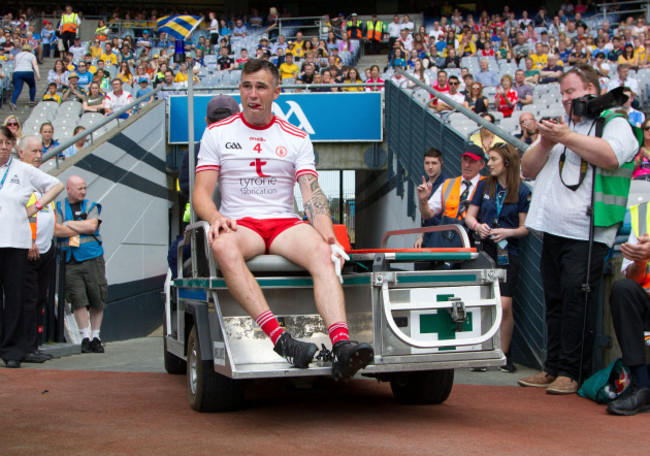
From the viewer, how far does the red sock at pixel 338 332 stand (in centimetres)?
397

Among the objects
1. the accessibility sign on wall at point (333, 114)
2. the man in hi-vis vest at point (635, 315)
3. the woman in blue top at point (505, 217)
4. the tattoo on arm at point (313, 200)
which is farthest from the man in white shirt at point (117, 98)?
the man in hi-vis vest at point (635, 315)

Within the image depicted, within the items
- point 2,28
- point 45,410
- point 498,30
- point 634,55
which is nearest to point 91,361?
point 45,410

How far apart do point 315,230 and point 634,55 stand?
15.3 metres

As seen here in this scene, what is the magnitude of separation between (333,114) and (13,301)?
983cm

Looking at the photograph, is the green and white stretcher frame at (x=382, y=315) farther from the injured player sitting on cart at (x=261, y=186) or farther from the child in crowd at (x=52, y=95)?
the child in crowd at (x=52, y=95)

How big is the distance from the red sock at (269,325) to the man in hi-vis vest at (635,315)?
197 cm

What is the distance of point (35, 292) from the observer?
23.2ft

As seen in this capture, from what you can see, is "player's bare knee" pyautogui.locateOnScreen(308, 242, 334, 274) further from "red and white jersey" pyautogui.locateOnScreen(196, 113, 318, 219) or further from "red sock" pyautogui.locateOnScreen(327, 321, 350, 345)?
"red and white jersey" pyautogui.locateOnScreen(196, 113, 318, 219)

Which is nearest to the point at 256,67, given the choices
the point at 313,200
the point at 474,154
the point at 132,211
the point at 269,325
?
A: the point at 313,200

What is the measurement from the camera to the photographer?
5.05 meters

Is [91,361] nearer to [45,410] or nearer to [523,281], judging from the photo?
[45,410]

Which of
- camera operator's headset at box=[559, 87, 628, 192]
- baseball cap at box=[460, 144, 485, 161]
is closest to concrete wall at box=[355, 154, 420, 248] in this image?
baseball cap at box=[460, 144, 485, 161]

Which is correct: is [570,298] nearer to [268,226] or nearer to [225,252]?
[268,226]

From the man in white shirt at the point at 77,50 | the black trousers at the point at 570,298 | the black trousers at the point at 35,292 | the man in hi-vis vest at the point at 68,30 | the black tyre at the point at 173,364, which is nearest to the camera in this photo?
the black trousers at the point at 570,298
